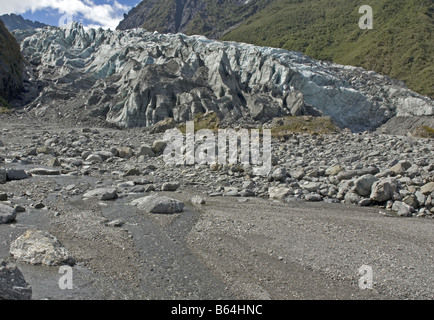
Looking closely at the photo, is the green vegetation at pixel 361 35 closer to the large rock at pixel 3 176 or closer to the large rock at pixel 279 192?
the large rock at pixel 279 192

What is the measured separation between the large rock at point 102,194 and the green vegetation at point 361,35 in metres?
72.4

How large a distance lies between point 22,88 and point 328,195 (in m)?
56.5

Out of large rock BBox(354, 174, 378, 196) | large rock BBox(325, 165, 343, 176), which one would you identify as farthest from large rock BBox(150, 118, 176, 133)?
large rock BBox(354, 174, 378, 196)

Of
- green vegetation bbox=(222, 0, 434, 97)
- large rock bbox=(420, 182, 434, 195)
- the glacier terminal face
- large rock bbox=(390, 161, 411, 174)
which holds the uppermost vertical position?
green vegetation bbox=(222, 0, 434, 97)

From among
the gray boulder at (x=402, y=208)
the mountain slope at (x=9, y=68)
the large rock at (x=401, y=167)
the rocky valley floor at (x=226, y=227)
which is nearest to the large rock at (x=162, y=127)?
the rocky valley floor at (x=226, y=227)

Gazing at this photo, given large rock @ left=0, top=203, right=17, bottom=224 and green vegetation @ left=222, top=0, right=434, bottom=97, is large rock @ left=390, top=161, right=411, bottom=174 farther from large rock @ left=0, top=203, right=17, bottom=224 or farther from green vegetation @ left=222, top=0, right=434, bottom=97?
green vegetation @ left=222, top=0, right=434, bottom=97

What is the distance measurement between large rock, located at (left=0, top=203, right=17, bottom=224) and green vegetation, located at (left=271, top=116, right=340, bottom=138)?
22474 mm

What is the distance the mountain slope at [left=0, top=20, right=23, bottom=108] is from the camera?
165ft

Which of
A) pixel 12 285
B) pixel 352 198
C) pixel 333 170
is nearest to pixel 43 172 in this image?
pixel 12 285

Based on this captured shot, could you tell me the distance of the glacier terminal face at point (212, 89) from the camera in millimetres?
40969

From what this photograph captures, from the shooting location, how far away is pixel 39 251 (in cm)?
764

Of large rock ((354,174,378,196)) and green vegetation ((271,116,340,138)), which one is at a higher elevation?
green vegetation ((271,116,340,138))
